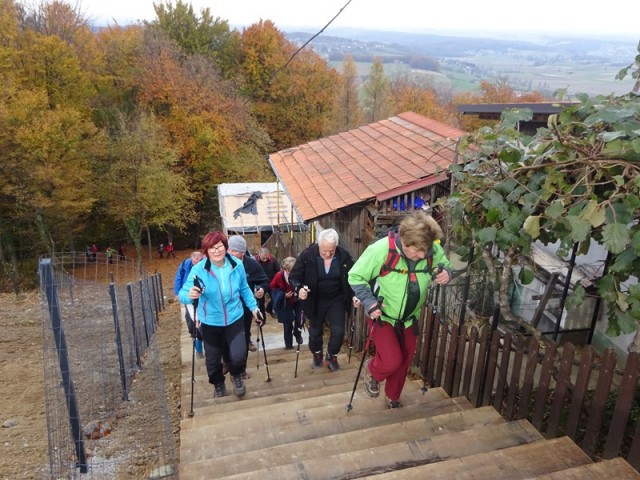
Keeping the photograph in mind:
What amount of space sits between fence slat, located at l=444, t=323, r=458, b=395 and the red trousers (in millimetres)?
552

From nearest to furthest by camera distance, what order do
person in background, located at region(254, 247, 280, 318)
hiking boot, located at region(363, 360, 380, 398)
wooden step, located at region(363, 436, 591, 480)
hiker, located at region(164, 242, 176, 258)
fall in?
wooden step, located at region(363, 436, 591, 480)
hiking boot, located at region(363, 360, 380, 398)
person in background, located at region(254, 247, 280, 318)
hiker, located at region(164, 242, 176, 258)

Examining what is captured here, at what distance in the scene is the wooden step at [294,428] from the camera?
323 centimetres

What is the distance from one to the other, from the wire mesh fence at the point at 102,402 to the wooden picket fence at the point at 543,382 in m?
2.41

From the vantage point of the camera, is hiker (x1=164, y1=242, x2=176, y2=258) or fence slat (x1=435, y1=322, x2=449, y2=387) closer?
fence slat (x1=435, y1=322, x2=449, y2=387)

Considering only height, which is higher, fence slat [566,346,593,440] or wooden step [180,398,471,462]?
fence slat [566,346,593,440]

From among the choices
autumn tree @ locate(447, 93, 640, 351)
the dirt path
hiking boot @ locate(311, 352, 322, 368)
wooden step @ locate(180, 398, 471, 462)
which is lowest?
the dirt path

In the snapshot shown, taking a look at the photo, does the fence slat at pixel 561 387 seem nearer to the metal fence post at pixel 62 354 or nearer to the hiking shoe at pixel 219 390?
the hiking shoe at pixel 219 390

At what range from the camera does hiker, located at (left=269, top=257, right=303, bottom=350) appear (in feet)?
18.2

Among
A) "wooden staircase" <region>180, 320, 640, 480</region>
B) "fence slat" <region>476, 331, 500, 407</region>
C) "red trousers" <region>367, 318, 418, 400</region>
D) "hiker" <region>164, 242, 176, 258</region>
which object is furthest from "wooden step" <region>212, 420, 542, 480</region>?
"hiker" <region>164, 242, 176, 258</region>

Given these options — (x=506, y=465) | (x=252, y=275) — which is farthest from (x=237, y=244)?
(x=506, y=465)

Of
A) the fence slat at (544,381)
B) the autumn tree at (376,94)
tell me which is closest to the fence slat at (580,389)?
the fence slat at (544,381)

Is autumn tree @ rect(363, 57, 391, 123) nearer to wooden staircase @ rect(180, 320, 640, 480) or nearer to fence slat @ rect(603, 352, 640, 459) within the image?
wooden staircase @ rect(180, 320, 640, 480)

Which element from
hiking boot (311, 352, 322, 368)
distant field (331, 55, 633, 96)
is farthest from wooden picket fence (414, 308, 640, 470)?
distant field (331, 55, 633, 96)

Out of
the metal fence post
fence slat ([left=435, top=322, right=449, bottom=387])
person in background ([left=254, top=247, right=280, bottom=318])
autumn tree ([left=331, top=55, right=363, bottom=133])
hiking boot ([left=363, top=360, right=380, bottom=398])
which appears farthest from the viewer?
autumn tree ([left=331, top=55, right=363, bottom=133])
